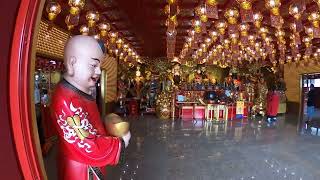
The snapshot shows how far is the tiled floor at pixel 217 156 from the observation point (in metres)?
4.30

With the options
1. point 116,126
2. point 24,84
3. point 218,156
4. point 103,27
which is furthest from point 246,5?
point 24,84

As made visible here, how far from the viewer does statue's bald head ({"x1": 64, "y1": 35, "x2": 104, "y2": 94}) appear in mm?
1513

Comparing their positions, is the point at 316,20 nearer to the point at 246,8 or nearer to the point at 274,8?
the point at 274,8

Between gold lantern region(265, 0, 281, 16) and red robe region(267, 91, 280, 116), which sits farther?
red robe region(267, 91, 280, 116)

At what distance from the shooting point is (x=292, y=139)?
7.45 m

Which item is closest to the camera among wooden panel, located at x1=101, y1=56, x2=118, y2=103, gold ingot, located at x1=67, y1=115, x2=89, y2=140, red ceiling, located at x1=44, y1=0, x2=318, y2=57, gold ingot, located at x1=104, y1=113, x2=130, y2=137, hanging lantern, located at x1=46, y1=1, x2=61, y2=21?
gold ingot, located at x1=67, y1=115, x2=89, y2=140

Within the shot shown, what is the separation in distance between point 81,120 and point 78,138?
0.27 feet

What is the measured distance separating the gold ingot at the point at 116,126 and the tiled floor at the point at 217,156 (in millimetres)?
2549

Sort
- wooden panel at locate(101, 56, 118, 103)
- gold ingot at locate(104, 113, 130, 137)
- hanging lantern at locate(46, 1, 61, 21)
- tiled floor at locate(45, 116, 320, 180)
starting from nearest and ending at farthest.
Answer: gold ingot at locate(104, 113, 130, 137) → hanging lantern at locate(46, 1, 61, 21) → tiled floor at locate(45, 116, 320, 180) → wooden panel at locate(101, 56, 118, 103)

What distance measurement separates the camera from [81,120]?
145 cm

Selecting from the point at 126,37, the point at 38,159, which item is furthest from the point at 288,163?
the point at 126,37

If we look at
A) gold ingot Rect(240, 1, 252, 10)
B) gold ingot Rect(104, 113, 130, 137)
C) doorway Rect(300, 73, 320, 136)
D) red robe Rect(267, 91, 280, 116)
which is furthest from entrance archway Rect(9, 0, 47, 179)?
red robe Rect(267, 91, 280, 116)

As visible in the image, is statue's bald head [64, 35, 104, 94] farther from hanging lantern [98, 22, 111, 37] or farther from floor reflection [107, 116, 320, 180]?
hanging lantern [98, 22, 111, 37]

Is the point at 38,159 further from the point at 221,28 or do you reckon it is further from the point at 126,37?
the point at 126,37
